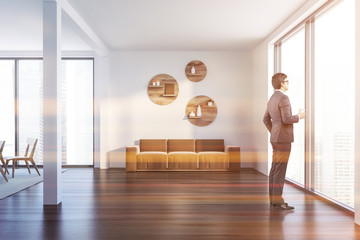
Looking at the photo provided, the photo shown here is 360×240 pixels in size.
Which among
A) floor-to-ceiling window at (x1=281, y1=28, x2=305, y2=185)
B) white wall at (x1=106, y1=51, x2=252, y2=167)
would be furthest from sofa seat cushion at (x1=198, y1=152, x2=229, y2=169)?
floor-to-ceiling window at (x1=281, y1=28, x2=305, y2=185)

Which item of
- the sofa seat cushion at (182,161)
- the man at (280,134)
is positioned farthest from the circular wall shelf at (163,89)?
the man at (280,134)

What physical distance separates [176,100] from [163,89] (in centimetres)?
46

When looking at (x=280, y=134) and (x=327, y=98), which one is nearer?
(x=280, y=134)

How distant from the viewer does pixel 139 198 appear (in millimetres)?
4527

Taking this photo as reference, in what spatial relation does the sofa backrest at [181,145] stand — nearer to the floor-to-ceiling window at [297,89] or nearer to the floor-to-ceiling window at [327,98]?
the floor-to-ceiling window at [297,89]

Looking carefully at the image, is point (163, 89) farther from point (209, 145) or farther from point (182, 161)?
point (182, 161)

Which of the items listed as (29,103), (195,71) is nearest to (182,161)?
(195,71)

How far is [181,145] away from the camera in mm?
7820

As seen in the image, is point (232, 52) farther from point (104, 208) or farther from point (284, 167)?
point (104, 208)

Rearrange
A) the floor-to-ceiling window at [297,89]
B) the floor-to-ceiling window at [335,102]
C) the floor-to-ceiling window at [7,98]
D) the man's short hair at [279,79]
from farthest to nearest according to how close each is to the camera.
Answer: the floor-to-ceiling window at [7,98], the floor-to-ceiling window at [297,89], the floor-to-ceiling window at [335,102], the man's short hair at [279,79]

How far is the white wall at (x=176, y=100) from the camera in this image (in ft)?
26.3

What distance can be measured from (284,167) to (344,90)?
4.61ft

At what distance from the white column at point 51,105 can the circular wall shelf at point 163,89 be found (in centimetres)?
384

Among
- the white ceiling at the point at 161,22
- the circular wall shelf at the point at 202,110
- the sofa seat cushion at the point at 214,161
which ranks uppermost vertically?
the white ceiling at the point at 161,22
